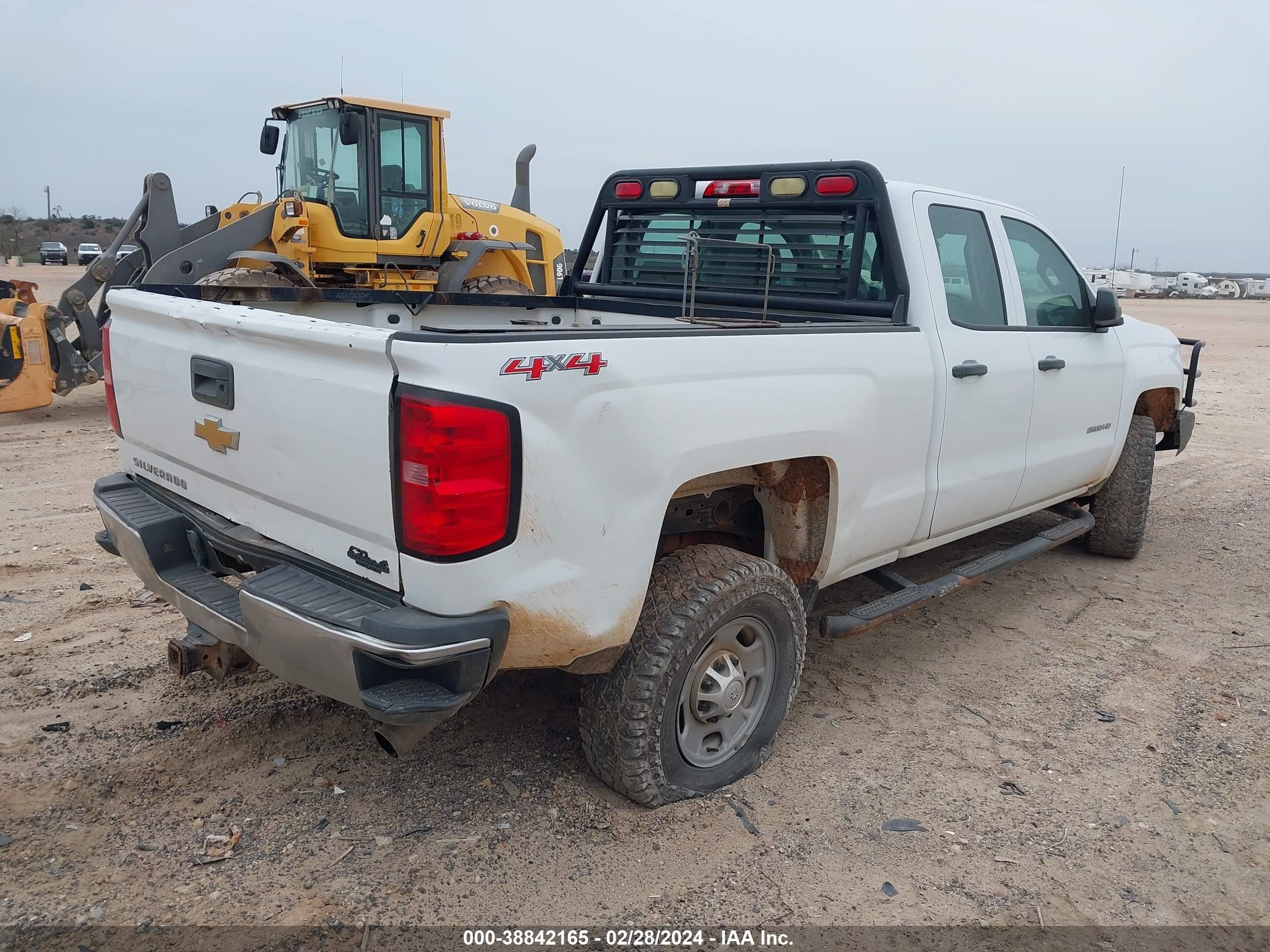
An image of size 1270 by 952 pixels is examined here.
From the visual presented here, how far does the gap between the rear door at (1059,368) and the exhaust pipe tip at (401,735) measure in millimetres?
3323

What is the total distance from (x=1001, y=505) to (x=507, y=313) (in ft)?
8.47

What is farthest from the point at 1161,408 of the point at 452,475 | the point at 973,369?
the point at 452,475

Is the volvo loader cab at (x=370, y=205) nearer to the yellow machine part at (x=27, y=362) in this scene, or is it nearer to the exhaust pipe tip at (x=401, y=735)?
the yellow machine part at (x=27, y=362)

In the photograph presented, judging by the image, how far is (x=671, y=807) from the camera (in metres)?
3.41

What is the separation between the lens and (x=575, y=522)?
280 centimetres

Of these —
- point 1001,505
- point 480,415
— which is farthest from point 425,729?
point 1001,505

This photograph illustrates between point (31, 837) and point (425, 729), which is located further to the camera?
point (31, 837)

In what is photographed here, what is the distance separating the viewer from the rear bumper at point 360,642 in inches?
102

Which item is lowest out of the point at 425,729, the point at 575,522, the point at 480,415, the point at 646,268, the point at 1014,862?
the point at 1014,862

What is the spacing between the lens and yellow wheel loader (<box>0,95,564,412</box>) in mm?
9898

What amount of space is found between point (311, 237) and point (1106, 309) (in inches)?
328

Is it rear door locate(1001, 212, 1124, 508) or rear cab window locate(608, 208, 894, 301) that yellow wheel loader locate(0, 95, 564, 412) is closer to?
rear cab window locate(608, 208, 894, 301)

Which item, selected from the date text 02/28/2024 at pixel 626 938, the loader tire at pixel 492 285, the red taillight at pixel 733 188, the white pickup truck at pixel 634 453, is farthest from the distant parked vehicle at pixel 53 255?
the date text 02/28/2024 at pixel 626 938

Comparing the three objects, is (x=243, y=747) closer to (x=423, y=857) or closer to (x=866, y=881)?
(x=423, y=857)
